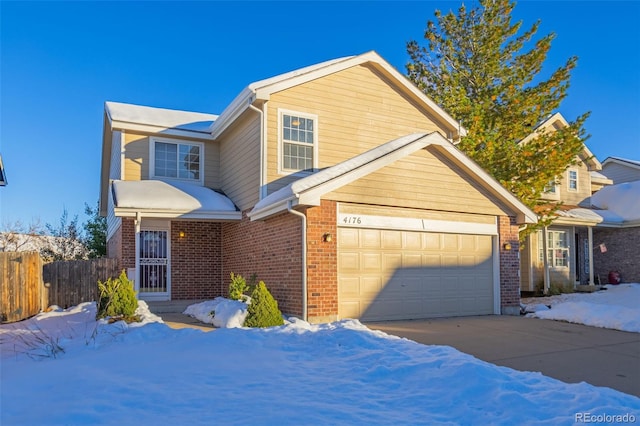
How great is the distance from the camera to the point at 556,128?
Result: 20.7 metres

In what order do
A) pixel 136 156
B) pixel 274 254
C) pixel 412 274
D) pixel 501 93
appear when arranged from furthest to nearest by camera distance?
1. pixel 501 93
2. pixel 136 156
3. pixel 412 274
4. pixel 274 254

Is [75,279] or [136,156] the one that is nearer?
[75,279]

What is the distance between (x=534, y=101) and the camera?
55.7ft

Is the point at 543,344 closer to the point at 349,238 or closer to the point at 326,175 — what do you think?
the point at 349,238

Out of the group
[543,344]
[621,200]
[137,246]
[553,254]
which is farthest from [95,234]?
[621,200]

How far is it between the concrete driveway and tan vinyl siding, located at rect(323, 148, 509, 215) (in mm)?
2760

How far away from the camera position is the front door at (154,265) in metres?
13.8

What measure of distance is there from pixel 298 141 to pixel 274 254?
329 centimetres

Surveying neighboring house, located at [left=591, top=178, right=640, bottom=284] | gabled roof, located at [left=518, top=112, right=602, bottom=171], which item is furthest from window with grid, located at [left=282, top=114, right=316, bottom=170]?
neighboring house, located at [left=591, top=178, right=640, bottom=284]

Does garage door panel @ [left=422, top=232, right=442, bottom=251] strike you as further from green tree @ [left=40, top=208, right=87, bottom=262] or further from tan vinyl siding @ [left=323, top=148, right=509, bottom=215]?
green tree @ [left=40, top=208, right=87, bottom=262]

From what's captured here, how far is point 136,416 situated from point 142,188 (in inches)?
400

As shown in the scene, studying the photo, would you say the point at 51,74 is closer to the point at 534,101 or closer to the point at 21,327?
the point at 21,327

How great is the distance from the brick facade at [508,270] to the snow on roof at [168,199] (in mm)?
7243

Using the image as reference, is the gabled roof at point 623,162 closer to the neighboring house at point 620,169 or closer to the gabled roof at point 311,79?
the neighboring house at point 620,169
